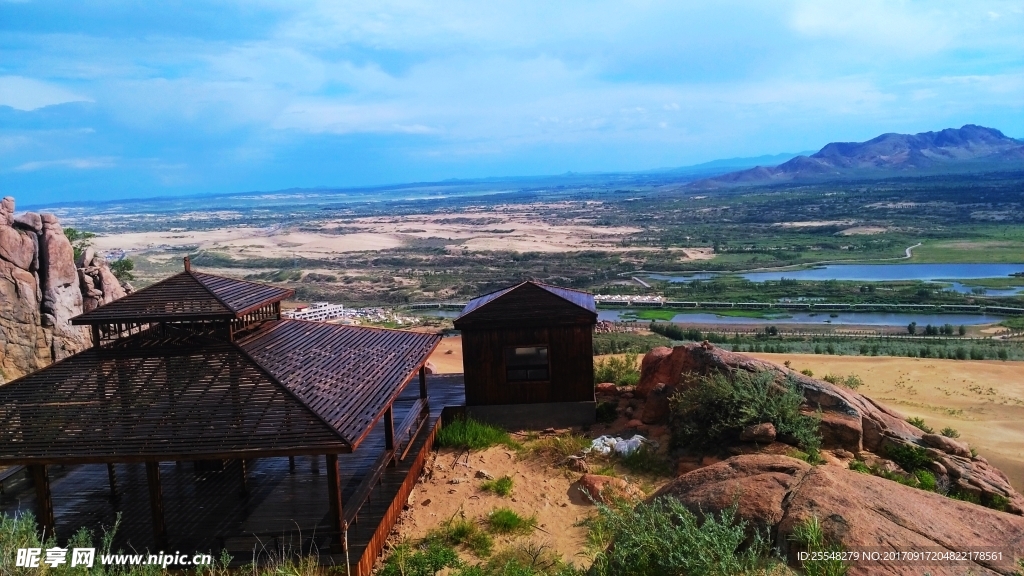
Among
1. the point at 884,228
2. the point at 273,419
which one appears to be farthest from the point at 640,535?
the point at 884,228

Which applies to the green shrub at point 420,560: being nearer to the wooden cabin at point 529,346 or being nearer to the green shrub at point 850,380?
the wooden cabin at point 529,346

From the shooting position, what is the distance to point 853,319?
133 feet

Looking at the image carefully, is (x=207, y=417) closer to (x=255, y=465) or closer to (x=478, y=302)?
(x=255, y=465)

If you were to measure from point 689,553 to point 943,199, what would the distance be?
131 metres

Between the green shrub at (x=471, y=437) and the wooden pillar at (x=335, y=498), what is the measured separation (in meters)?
5.18

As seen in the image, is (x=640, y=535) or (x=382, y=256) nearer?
(x=640, y=535)

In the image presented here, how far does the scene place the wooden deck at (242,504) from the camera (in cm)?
900

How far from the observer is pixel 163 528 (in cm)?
905

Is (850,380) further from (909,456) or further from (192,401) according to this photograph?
(192,401)

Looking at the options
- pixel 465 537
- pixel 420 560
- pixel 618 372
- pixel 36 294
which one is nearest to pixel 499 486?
pixel 465 537

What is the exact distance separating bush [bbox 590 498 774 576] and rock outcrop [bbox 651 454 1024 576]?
0.45 metres

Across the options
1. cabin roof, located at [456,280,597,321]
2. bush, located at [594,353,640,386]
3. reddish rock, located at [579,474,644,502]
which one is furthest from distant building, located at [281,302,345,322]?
reddish rock, located at [579,474,644,502]

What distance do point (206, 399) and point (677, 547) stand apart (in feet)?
22.9

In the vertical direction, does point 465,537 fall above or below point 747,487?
below
